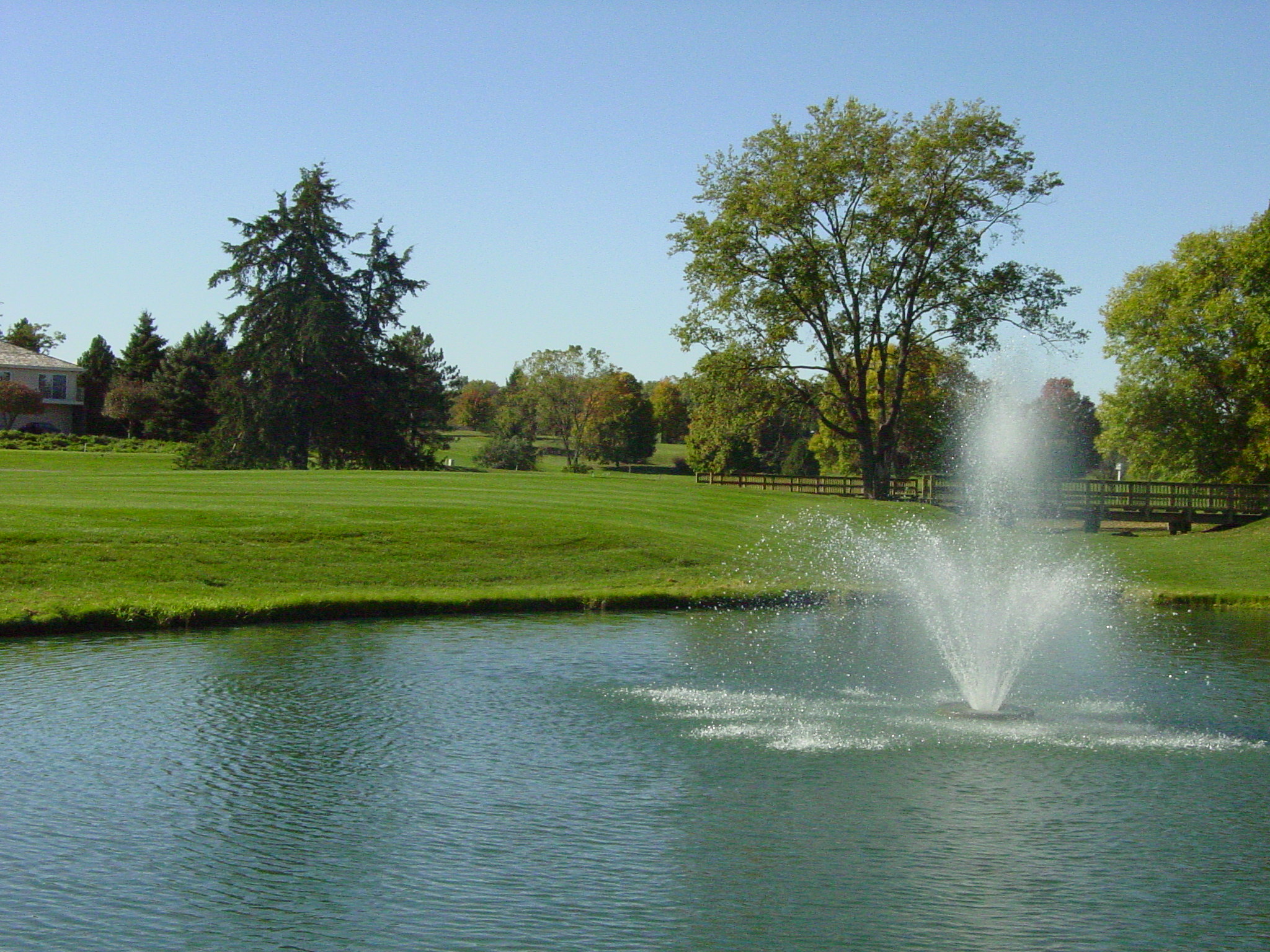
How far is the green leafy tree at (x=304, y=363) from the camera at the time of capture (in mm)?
63531

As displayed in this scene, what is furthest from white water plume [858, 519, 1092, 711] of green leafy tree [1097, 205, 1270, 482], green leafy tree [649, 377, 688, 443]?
green leafy tree [649, 377, 688, 443]

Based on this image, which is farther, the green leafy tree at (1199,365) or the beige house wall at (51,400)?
the beige house wall at (51,400)

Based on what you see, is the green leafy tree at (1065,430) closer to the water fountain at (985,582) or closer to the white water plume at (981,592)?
the water fountain at (985,582)

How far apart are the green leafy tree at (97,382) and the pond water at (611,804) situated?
80703mm

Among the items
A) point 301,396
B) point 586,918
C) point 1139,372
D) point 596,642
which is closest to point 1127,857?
point 586,918

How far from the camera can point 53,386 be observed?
9269 centimetres

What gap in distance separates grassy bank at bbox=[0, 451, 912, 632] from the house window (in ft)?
189

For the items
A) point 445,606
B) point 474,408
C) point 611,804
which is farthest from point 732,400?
point 474,408

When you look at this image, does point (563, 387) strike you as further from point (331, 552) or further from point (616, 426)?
point (331, 552)

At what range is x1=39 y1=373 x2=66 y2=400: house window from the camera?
302 ft

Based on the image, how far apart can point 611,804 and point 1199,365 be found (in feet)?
170

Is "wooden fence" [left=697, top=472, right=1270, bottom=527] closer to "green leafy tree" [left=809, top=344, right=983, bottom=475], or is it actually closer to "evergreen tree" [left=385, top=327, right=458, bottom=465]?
"green leafy tree" [left=809, top=344, right=983, bottom=475]

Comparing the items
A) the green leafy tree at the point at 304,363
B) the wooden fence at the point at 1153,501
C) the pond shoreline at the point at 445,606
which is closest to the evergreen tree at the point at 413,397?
the green leafy tree at the point at 304,363

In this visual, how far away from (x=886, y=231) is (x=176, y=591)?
36.7 metres
